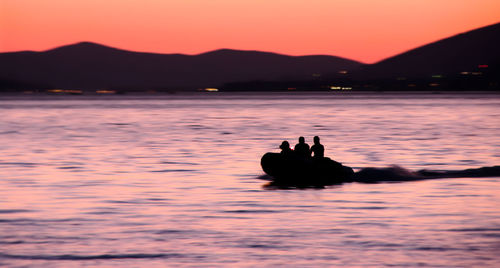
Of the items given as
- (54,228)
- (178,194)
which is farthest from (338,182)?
(54,228)

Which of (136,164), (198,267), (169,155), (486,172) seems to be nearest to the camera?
(198,267)

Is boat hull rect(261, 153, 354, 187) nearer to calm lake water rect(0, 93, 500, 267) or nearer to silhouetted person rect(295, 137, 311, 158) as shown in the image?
silhouetted person rect(295, 137, 311, 158)

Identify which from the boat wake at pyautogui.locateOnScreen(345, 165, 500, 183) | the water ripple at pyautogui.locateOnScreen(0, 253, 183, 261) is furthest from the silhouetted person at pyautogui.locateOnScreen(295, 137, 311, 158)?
the water ripple at pyautogui.locateOnScreen(0, 253, 183, 261)

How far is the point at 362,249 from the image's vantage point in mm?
18344

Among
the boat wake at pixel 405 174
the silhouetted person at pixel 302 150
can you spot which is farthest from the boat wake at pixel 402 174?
the silhouetted person at pixel 302 150

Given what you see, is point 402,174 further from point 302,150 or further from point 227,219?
point 227,219

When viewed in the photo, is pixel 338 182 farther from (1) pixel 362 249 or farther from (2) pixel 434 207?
(1) pixel 362 249

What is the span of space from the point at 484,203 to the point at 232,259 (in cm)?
1194

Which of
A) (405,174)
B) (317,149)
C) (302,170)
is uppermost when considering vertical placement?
(317,149)

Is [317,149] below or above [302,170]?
above

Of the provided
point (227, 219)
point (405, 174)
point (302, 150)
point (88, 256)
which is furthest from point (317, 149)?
point (88, 256)

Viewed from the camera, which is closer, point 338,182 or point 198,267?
point 198,267

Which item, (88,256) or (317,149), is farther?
(317,149)

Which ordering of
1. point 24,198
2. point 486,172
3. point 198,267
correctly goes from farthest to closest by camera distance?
point 486,172
point 24,198
point 198,267
